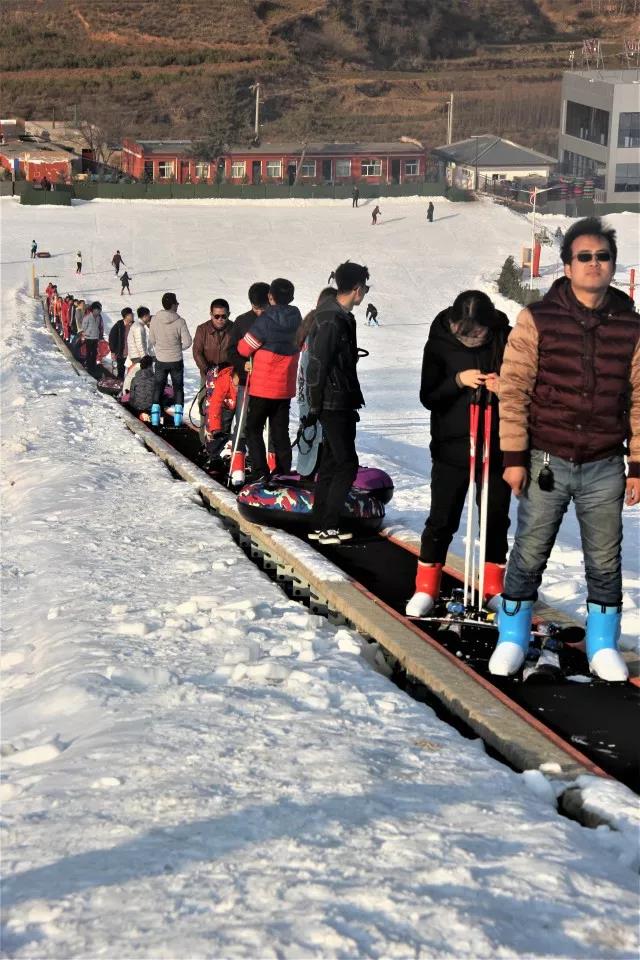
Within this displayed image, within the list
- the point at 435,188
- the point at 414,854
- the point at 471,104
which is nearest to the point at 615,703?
the point at 414,854

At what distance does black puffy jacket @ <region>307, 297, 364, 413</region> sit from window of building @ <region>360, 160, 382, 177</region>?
328 ft

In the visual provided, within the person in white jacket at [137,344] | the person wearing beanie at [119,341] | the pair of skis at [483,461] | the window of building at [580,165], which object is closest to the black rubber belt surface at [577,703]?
the pair of skis at [483,461]

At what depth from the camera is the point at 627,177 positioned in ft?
326

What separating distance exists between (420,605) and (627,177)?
9625 centimetres

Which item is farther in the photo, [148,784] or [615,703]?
[615,703]

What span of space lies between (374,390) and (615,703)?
96.3 feet

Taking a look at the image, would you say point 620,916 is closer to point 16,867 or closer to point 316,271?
point 16,867

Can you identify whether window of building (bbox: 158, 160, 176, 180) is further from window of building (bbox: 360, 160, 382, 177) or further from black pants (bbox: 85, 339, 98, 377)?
black pants (bbox: 85, 339, 98, 377)

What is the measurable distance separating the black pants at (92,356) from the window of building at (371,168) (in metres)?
83.1

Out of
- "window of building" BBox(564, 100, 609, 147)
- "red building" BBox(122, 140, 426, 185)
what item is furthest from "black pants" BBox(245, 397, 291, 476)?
"red building" BBox(122, 140, 426, 185)

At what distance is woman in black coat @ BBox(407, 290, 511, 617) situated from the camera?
7309 millimetres

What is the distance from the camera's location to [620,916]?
13.1ft

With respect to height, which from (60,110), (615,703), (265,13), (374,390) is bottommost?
(374,390)

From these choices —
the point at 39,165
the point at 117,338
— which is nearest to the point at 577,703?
the point at 117,338
